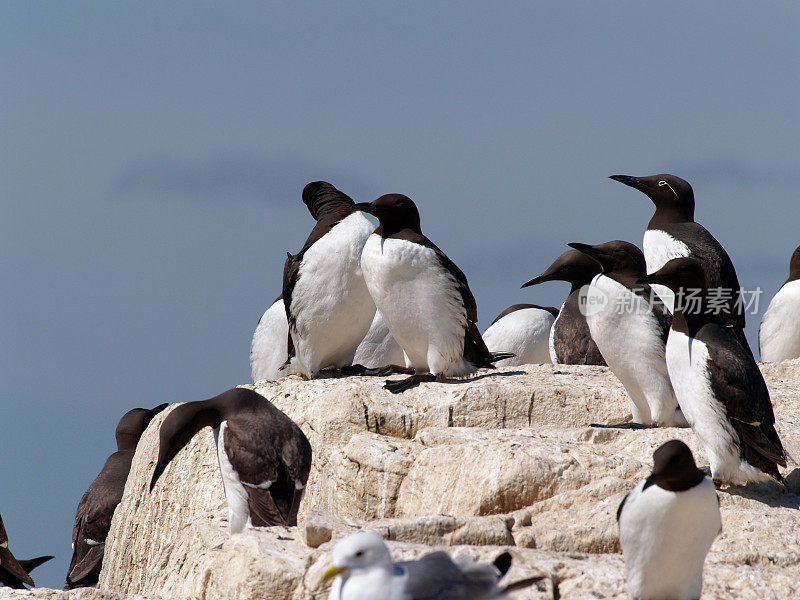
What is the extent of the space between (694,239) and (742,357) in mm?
2828

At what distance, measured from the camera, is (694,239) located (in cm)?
953

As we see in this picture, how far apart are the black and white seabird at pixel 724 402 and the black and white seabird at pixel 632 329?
822 mm

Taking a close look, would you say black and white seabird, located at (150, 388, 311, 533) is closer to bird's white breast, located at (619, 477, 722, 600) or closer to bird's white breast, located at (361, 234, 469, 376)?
bird's white breast, located at (619, 477, 722, 600)

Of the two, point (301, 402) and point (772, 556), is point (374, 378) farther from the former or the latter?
point (772, 556)

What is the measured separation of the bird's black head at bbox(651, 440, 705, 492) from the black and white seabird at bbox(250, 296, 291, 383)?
7480 mm

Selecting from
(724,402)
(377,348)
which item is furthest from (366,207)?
(377,348)

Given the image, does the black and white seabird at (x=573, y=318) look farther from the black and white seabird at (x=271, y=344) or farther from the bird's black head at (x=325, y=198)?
the black and white seabird at (x=271, y=344)

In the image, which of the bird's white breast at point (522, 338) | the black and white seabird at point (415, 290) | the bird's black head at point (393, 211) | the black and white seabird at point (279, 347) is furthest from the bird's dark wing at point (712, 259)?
the bird's white breast at point (522, 338)

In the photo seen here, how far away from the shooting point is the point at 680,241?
31.2 ft

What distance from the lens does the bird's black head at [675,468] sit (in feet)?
16.5

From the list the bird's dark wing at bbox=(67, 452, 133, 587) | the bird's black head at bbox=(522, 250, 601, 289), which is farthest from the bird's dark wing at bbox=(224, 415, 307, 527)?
the bird's black head at bbox=(522, 250, 601, 289)

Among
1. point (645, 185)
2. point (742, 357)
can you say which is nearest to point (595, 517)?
point (742, 357)

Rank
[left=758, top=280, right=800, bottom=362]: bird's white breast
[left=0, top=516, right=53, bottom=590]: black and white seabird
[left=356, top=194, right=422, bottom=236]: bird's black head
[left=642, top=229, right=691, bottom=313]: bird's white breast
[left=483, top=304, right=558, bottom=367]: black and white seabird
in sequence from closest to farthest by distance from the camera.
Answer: [left=0, top=516, right=53, bottom=590]: black and white seabird, [left=356, top=194, right=422, bottom=236]: bird's black head, [left=642, top=229, right=691, bottom=313]: bird's white breast, [left=758, top=280, right=800, bottom=362]: bird's white breast, [left=483, top=304, right=558, bottom=367]: black and white seabird

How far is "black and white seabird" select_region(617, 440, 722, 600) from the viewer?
5043 millimetres
